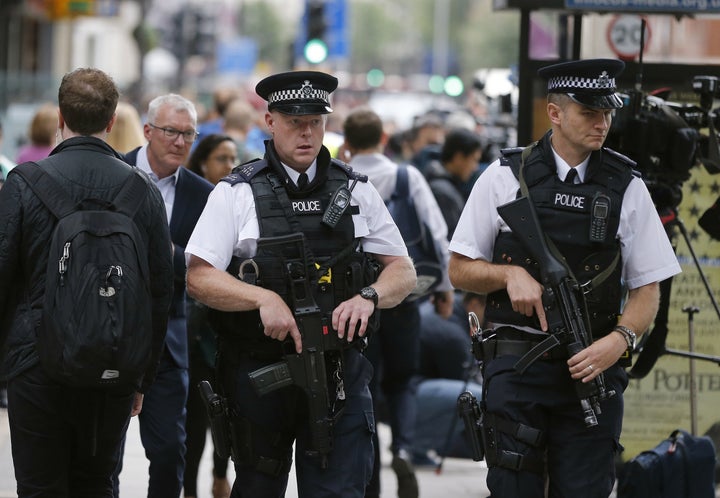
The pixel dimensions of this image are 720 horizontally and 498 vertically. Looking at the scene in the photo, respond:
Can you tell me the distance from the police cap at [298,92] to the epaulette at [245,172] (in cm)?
22

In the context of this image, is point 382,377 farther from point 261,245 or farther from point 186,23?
point 186,23

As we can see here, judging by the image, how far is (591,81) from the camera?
17.0 feet

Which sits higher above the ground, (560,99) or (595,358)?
(560,99)

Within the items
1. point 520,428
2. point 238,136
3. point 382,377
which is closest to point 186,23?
point 238,136

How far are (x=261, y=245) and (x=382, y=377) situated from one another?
11.5 ft

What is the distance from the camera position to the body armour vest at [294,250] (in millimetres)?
5105

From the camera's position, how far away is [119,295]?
15.6 feet

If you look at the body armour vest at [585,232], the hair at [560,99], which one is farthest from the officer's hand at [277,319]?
the hair at [560,99]

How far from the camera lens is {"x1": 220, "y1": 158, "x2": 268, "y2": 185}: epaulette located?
524 cm

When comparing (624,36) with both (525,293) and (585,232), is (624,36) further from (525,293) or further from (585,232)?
(525,293)

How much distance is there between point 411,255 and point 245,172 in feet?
8.94

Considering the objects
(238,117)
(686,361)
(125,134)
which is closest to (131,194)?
(125,134)

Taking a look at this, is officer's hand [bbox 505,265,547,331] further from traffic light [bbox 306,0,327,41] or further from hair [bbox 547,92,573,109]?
traffic light [bbox 306,0,327,41]

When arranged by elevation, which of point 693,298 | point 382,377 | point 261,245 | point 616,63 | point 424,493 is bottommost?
point 424,493
